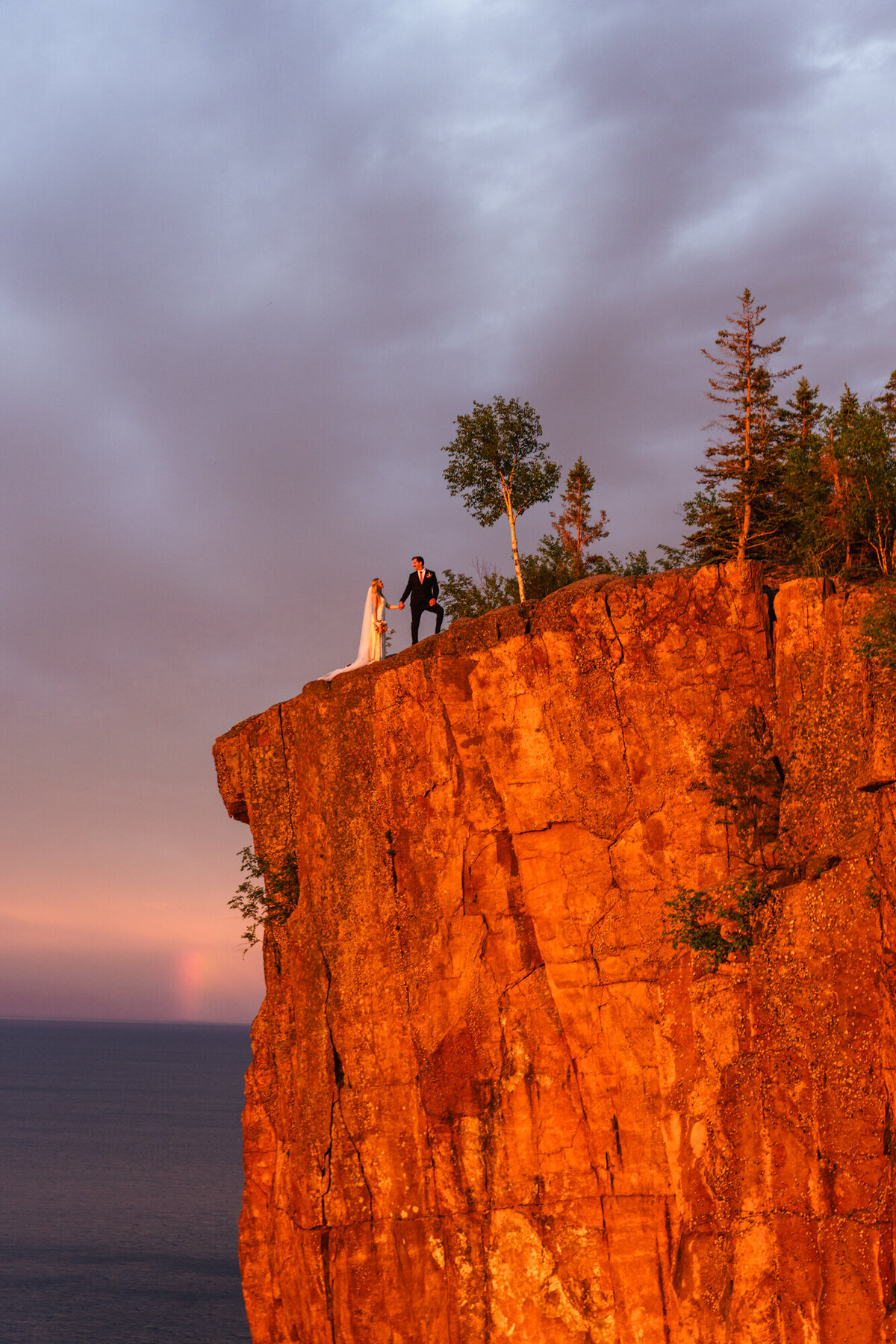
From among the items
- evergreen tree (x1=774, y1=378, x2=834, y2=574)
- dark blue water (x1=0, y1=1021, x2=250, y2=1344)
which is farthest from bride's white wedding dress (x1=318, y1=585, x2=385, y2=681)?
dark blue water (x1=0, y1=1021, x2=250, y2=1344)

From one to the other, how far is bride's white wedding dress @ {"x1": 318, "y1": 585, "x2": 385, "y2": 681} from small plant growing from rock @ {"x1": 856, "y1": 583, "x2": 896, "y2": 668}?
1361 cm

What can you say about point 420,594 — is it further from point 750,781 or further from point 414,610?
point 750,781

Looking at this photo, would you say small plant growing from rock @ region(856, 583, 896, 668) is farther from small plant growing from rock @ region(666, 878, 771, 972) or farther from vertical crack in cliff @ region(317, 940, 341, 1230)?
vertical crack in cliff @ region(317, 940, 341, 1230)

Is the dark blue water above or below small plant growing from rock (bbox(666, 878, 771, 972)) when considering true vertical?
below

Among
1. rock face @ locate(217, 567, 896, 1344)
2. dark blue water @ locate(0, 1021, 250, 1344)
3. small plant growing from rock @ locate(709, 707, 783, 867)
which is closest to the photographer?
rock face @ locate(217, 567, 896, 1344)

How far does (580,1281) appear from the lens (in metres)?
23.9

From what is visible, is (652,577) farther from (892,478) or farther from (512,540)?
(512,540)

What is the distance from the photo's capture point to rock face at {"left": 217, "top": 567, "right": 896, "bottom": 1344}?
21203 millimetres

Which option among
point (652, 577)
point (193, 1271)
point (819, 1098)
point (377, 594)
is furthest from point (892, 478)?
point (193, 1271)

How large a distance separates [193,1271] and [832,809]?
3454 inches

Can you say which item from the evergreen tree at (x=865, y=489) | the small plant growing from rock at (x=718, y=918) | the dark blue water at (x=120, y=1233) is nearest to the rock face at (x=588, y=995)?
the small plant growing from rock at (x=718, y=918)

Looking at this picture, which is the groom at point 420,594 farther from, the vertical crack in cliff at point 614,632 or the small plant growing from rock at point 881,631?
the small plant growing from rock at point 881,631

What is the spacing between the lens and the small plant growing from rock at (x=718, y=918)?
73.2 feet

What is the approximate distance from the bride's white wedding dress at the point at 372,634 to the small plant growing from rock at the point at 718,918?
11689mm
